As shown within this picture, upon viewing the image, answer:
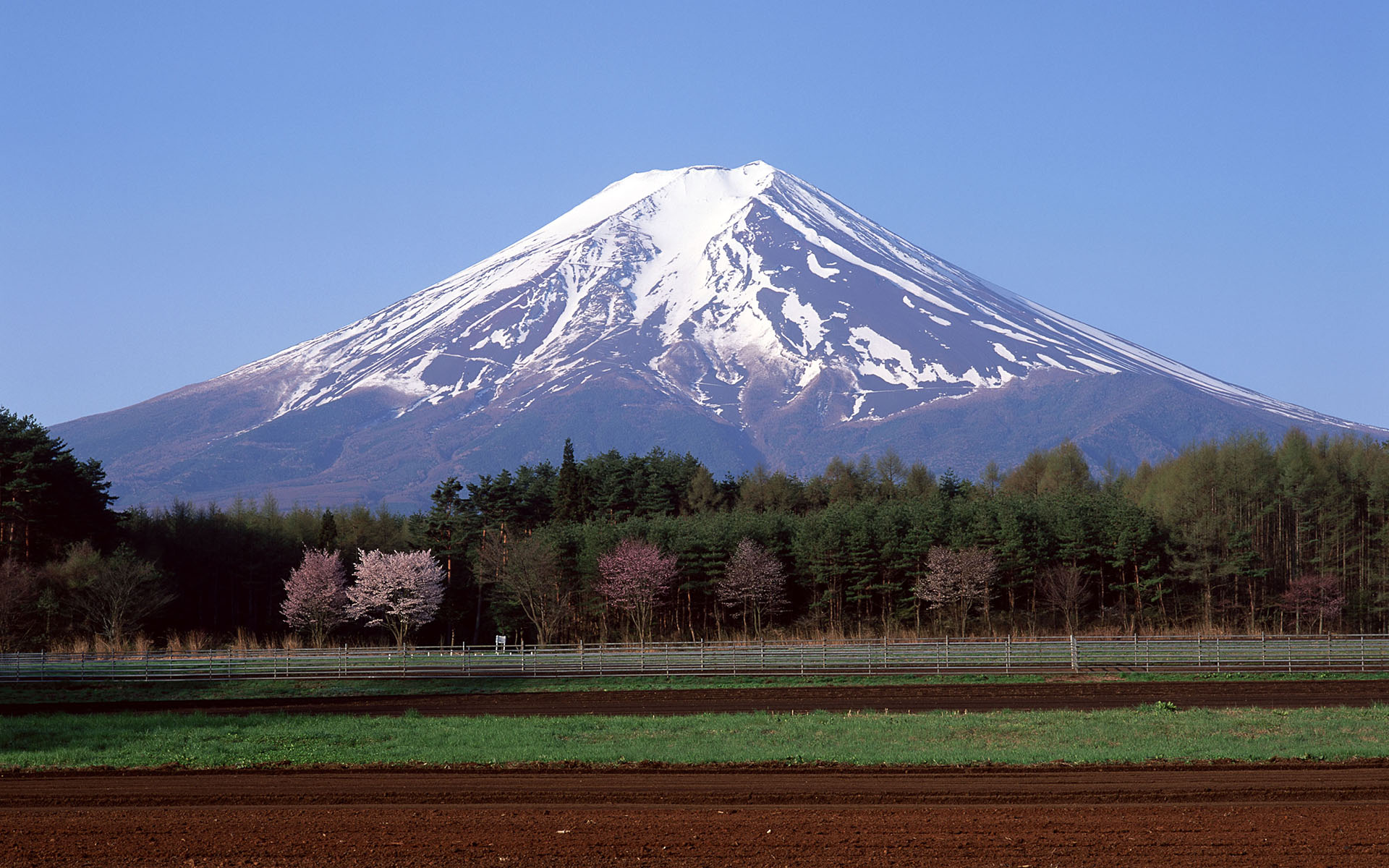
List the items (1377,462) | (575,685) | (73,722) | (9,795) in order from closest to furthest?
(9,795) < (73,722) < (575,685) < (1377,462)

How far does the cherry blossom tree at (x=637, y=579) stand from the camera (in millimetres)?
59844

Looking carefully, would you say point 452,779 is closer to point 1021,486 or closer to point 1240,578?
point 1240,578

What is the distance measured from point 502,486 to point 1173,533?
3914cm

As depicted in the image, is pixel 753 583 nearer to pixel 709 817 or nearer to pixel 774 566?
pixel 774 566

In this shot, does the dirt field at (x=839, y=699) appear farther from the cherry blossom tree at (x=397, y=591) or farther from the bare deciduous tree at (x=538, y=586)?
the bare deciduous tree at (x=538, y=586)

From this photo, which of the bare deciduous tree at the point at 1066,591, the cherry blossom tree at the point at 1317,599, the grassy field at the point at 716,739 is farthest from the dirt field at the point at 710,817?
the cherry blossom tree at the point at 1317,599

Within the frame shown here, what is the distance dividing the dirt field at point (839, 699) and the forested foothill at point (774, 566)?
23209mm

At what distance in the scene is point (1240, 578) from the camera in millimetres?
61906

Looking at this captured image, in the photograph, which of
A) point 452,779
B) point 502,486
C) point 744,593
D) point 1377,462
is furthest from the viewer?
point 502,486

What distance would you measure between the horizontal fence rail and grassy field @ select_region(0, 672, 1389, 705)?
1.18m

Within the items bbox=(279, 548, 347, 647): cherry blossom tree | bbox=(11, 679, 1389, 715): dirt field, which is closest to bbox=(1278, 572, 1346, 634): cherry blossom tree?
bbox=(11, 679, 1389, 715): dirt field

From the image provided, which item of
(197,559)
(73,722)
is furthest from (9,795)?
(197,559)

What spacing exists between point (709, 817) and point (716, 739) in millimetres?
6169

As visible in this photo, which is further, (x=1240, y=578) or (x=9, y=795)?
(x=1240, y=578)
